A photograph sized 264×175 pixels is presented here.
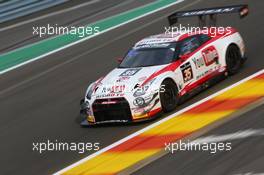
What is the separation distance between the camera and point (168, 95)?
13094 millimetres

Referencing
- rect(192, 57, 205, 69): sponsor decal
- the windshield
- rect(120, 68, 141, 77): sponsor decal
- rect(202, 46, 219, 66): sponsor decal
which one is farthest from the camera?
rect(202, 46, 219, 66): sponsor decal

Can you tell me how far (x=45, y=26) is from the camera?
22.6m

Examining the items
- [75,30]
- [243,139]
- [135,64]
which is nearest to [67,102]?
[135,64]

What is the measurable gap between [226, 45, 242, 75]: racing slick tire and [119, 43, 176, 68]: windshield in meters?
1.53

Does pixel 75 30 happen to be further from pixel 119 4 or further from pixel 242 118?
pixel 242 118

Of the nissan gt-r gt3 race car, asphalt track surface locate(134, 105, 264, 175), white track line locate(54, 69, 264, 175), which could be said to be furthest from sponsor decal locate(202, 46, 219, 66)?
asphalt track surface locate(134, 105, 264, 175)

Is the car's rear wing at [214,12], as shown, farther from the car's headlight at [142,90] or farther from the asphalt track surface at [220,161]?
the asphalt track surface at [220,161]

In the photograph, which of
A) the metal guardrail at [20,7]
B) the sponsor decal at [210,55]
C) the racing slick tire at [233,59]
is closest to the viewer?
the sponsor decal at [210,55]

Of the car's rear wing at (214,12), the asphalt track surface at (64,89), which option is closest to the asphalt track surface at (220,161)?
the asphalt track surface at (64,89)

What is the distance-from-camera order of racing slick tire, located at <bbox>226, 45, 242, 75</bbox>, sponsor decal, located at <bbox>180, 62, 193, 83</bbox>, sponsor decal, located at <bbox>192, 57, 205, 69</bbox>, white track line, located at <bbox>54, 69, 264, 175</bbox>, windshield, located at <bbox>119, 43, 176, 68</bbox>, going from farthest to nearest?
racing slick tire, located at <bbox>226, 45, 242, 75</bbox> → sponsor decal, located at <bbox>192, 57, 205, 69</bbox> → windshield, located at <bbox>119, 43, 176, 68</bbox> → sponsor decal, located at <bbox>180, 62, 193, 83</bbox> → white track line, located at <bbox>54, 69, 264, 175</bbox>

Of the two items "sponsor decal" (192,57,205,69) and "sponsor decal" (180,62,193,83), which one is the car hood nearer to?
"sponsor decal" (180,62,193,83)

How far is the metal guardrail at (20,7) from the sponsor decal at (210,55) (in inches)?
410

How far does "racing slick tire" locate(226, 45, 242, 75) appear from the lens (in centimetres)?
1485

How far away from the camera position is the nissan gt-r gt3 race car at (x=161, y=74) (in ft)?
42.0
